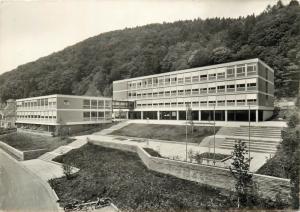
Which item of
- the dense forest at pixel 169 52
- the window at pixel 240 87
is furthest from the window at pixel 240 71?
the dense forest at pixel 169 52

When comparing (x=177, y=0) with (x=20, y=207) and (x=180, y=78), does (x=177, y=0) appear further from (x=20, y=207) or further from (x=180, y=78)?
(x=180, y=78)

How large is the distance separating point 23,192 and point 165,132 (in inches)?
818

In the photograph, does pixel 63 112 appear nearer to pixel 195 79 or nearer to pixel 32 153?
pixel 32 153

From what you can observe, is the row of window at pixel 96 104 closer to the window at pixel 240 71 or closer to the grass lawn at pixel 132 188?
the grass lawn at pixel 132 188

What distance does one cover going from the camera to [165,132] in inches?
1375

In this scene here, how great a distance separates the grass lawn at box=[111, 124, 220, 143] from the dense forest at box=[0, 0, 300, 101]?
16312mm

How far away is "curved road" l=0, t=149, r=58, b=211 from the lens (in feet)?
52.3

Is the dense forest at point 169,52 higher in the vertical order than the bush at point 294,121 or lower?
higher

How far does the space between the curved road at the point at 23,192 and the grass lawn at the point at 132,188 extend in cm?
97

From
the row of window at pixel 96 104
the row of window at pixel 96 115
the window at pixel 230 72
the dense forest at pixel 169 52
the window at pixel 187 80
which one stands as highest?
the dense forest at pixel 169 52

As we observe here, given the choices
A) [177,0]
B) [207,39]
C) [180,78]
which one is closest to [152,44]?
[207,39]

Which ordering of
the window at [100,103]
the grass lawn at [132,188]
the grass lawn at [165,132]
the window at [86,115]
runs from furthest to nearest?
1. the window at [100,103]
2. the window at [86,115]
3. the grass lawn at [165,132]
4. the grass lawn at [132,188]

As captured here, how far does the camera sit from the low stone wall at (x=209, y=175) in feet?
42.8

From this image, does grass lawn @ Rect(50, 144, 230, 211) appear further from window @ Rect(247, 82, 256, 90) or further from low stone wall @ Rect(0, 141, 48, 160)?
window @ Rect(247, 82, 256, 90)
